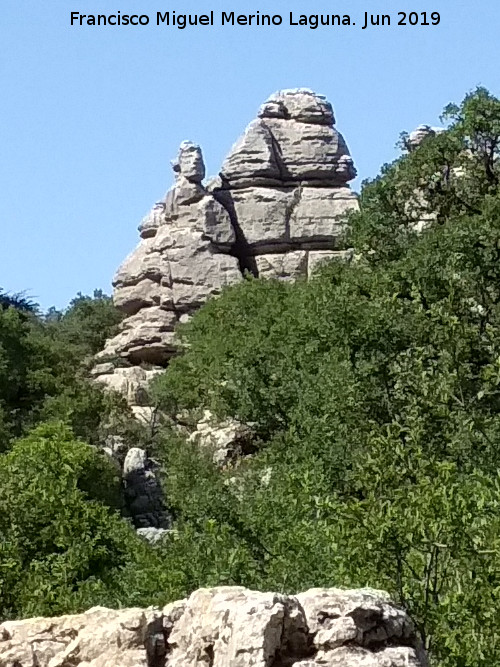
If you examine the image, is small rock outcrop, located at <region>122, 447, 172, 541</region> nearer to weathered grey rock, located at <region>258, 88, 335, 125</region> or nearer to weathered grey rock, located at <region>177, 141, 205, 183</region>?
weathered grey rock, located at <region>177, 141, 205, 183</region>

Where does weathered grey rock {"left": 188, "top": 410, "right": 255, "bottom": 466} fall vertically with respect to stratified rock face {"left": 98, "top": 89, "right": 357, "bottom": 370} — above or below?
below

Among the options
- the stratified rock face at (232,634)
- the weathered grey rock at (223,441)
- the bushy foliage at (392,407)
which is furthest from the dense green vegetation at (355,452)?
the stratified rock face at (232,634)

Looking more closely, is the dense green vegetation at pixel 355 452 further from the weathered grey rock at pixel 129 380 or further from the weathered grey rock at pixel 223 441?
the weathered grey rock at pixel 129 380

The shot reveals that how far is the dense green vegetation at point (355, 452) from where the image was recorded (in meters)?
9.52

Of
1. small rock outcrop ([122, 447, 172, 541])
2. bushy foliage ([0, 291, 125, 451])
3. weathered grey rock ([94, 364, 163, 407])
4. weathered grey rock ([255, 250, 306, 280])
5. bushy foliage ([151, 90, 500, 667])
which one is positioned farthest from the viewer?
weathered grey rock ([255, 250, 306, 280])

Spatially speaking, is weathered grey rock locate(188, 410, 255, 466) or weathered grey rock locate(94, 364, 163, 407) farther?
weathered grey rock locate(94, 364, 163, 407)

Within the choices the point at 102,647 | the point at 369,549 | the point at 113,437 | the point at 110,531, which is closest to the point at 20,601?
the point at 110,531

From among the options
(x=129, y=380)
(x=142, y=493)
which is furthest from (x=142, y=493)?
(x=129, y=380)

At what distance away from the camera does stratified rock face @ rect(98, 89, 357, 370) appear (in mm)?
53062

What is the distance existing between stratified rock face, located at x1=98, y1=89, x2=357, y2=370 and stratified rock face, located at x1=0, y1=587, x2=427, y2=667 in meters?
45.0

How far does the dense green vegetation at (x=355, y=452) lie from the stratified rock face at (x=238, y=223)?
1573cm

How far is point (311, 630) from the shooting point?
6.22 meters

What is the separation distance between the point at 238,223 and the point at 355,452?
120 feet

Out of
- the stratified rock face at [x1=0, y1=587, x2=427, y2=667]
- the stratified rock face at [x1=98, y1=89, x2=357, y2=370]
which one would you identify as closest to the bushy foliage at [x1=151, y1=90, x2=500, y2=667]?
the stratified rock face at [x1=0, y1=587, x2=427, y2=667]
